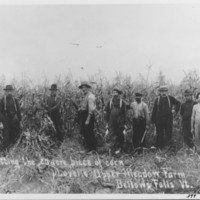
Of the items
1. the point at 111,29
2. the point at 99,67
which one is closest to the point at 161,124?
the point at 99,67

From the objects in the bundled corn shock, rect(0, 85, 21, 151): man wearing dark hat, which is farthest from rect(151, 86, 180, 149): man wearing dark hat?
rect(0, 85, 21, 151): man wearing dark hat

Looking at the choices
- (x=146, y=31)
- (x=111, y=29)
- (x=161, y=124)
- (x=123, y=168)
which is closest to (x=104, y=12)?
(x=111, y=29)

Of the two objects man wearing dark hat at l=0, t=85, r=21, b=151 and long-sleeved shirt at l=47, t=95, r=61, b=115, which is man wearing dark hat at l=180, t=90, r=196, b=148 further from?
man wearing dark hat at l=0, t=85, r=21, b=151

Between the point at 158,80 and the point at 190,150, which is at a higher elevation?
the point at 158,80

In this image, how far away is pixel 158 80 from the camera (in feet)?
17.9

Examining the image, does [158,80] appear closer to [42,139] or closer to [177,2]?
[177,2]

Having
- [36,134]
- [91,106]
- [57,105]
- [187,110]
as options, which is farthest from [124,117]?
[36,134]

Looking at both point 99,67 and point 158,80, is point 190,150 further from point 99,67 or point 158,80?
point 99,67

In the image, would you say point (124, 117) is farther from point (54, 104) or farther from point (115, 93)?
point (54, 104)

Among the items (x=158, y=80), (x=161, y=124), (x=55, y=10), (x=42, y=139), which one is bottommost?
(x=42, y=139)

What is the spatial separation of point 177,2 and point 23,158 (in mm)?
3728

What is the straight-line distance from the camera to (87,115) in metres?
5.47

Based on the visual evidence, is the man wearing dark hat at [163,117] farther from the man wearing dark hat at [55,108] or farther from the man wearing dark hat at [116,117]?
the man wearing dark hat at [55,108]

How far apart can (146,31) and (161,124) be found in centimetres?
159
